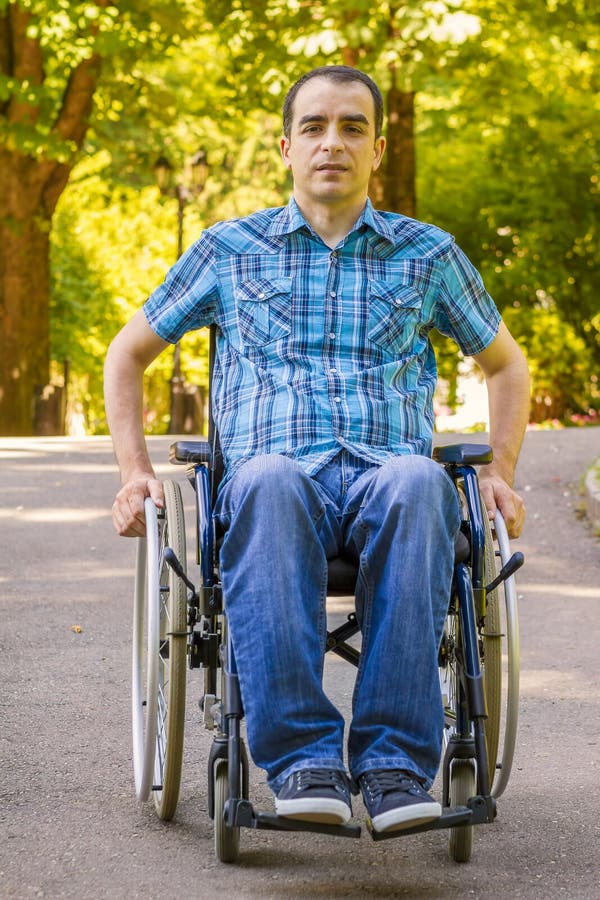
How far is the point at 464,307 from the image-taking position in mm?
3709

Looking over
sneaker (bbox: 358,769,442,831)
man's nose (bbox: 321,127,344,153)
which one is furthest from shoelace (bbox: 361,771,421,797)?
man's nose (bbox: 321,127,344,153)

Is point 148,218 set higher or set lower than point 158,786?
higher

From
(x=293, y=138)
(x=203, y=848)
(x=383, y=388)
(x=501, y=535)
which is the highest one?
(x=293, y=138)

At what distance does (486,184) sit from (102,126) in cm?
517

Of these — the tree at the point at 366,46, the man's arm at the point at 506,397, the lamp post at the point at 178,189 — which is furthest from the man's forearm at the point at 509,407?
the lamp post at the point at 178,189

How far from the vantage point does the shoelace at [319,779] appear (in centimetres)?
285

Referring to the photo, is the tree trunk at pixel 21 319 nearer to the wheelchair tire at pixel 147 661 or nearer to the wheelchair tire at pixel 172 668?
the wheelchair tire at pixel 147 661

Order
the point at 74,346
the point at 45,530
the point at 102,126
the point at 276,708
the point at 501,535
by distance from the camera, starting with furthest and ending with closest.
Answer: the point at 74,346 < the point at 102,126 < the point at 45,530 < the point at 501,535 < the point at 276,708

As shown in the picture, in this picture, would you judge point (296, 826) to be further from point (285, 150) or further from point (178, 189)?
point (178, 189)

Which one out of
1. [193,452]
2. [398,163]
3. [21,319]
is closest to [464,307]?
[193,452]

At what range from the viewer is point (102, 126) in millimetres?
18672

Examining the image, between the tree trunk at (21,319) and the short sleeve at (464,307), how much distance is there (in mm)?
13145

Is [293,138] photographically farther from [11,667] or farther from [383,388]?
[11,667]

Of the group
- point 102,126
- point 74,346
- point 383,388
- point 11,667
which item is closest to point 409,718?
point 383,388
